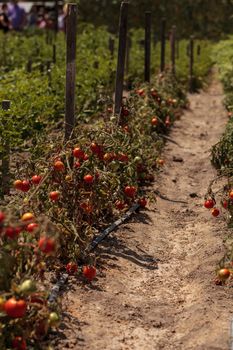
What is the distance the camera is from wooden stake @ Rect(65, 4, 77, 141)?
6.94 metres

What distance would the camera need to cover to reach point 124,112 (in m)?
8.52

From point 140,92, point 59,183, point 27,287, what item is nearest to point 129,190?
point 59,183

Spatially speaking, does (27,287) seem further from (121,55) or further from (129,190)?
(121,55)

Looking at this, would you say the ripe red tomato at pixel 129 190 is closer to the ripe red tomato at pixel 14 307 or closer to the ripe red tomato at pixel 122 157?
the ripe red tomato at pixel 122 157

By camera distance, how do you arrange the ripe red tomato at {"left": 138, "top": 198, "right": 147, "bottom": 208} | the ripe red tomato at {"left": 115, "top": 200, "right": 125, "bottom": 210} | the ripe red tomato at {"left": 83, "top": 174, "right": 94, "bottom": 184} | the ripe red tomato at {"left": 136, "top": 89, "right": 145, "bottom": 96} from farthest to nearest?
the ripe red tomato at {"left": 136, "top": 89, "right": 145, "bottom": 96}, the ripe red tomato at {"left": 138, "top": 198, "right": 147, "bottom": 208}, the ripe red tomato at {"left": 115, "top": 200, "right": 125, "bottom": 210}, the ripe red tomato at {"left": 83, "top": 174, "right": 94, "bottom": 184}

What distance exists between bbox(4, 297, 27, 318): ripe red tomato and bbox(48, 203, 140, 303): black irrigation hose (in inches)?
30.8

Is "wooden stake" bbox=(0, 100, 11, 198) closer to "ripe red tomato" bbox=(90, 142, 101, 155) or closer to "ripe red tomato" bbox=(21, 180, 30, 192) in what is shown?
"ripe red tomato" bbox=(90, 142, 101, 155)

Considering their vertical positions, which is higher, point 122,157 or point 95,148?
point 95,148

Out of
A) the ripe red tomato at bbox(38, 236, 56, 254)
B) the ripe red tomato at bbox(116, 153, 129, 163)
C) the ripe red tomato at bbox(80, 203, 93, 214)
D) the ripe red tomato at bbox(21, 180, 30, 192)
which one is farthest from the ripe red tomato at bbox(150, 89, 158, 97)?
the ripe red tomato at bbox(38, 236, 56, 254)

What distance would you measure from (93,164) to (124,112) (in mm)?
2256

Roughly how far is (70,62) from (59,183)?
1.36 meters

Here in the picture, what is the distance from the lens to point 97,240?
21.4 ft

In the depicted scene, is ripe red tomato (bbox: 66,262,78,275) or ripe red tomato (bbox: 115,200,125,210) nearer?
ripe red tomato (bbox: 66,262,78,275)

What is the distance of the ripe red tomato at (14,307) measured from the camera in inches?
162
